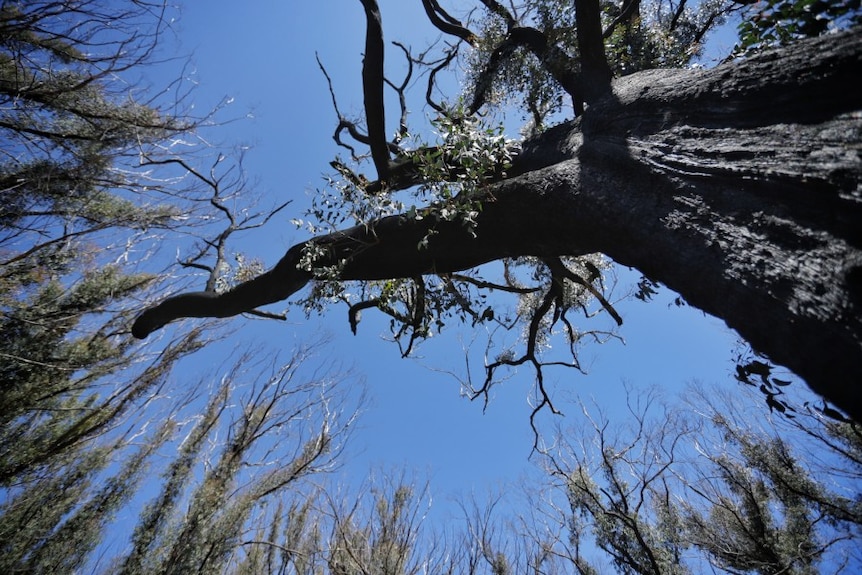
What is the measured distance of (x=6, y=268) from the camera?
5.86m

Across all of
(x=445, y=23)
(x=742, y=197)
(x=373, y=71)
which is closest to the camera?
(x=742, y=197)

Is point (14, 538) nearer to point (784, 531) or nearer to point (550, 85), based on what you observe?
point (550, 85)

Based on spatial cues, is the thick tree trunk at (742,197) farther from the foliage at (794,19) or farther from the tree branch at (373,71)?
the tree branch at (373,71)

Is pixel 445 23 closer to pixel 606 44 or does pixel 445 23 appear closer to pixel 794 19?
pixel 606 44

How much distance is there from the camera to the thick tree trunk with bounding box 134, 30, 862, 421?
1181 millimetres

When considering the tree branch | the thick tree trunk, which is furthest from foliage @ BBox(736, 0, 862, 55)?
the tree branch

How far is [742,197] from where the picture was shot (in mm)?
1559

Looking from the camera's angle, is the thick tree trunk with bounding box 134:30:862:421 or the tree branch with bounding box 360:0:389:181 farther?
the tree branch with bounding box 360:0:389:181

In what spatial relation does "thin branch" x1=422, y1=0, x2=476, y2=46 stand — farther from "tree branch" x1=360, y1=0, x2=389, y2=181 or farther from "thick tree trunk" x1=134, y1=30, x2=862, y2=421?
"thick tree trunk" x1=134, y1=30, x2=862, y2=421

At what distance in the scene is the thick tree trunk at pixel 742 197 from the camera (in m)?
1.18

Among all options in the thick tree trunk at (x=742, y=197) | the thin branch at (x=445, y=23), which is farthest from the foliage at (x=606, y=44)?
the thick tree trunk at (x=742, y=197)

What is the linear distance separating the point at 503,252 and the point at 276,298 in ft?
8.86

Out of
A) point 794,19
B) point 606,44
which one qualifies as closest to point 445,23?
point 606,44

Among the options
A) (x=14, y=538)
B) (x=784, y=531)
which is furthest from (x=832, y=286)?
(x=784, y=531)
